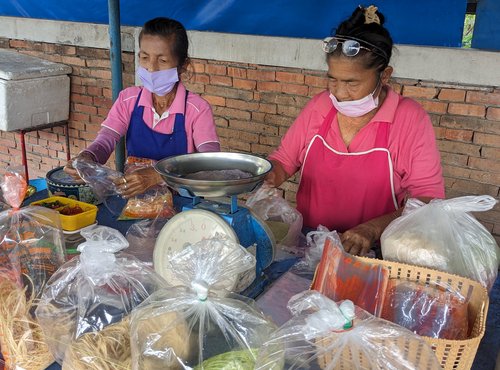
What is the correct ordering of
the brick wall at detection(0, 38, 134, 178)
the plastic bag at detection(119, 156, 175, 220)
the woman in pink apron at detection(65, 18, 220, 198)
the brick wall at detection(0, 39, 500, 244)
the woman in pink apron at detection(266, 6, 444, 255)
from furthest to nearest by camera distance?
the brick wall at detection(0, 38, 134, 178) → the brick wall at detection(0, 39, 500, 244) → the woman in pink apron at detection(65, 18, 220, 198) → the plastic bag at detection(119, 156, 175, 220) → the woman in pink apron at detection(266, 6, 444, 255)

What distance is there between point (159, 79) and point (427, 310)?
162 centimetres

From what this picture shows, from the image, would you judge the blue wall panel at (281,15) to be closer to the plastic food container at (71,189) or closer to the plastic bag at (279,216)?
the plastic bag at (279,216)

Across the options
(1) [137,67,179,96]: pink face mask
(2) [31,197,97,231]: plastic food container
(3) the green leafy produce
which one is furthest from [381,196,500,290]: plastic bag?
(1) [137,67,179,96]: pink face mask

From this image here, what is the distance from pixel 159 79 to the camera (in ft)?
7.46

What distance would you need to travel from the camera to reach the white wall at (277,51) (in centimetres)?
286

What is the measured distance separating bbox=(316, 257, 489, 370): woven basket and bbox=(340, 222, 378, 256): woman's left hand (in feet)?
0.84

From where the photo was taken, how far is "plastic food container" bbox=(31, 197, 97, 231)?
172cm

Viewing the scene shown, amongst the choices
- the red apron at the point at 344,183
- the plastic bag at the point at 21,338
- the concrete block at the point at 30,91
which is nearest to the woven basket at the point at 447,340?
the plastic bag at the point at 21,338

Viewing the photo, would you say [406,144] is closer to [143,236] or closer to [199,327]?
[143,236]

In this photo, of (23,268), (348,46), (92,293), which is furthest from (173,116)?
(92,293)

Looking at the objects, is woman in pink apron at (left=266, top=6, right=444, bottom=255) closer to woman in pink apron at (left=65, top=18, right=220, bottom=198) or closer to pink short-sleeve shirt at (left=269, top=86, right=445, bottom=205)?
pink short-sleeve shirt at (left=269, top=86, right=445, bottom=205)

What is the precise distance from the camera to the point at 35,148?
5262mm

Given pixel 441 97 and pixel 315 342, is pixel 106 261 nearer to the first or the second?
pixel 315 342

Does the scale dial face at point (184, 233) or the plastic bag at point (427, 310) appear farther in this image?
the scale dial face at point (184, 233)
